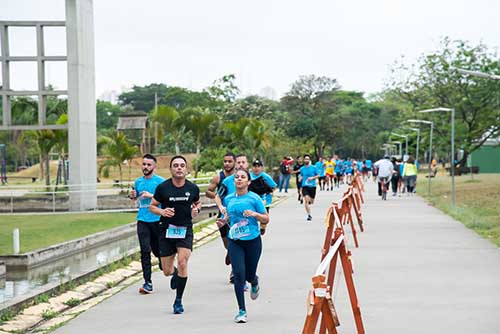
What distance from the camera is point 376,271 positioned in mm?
12641

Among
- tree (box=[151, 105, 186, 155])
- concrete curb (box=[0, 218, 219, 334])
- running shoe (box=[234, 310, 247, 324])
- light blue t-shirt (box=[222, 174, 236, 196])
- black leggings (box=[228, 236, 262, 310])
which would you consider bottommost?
concrete curb (box=[0, 218, 219, 334])

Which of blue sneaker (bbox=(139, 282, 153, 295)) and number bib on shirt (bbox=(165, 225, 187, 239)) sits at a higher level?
number bib on shirt (bbox=(165, 225, 187, 239))

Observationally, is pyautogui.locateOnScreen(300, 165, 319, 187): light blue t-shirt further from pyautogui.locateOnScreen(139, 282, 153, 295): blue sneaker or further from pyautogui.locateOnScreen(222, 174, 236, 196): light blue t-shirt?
pyautogui.locateOnScreen(139, 282, 153, 295): blue sneaker

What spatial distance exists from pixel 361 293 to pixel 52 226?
44.2 feet

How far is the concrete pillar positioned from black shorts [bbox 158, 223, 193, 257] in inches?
769

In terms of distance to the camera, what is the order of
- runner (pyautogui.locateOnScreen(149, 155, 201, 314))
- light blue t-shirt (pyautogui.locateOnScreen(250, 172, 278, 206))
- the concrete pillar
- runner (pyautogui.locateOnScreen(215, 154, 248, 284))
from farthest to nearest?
the concrete pillar → light blue t-shirt (pyautogui.locateOnScreen(250, 172, 278, 206)) → runner (pyautogui.locateOnScreen(215, 154, 248, 284)) → runner (pyautogui.locateOnScreen(149, 155, 201, 314))

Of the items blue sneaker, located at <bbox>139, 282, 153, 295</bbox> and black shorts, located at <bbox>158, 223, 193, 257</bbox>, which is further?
blue sneaker, located at <bbox>139, 282, 153, 295</bbox>

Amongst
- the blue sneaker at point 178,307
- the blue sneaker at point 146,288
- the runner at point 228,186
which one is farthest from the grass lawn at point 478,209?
the blue sneaker at point 178,307

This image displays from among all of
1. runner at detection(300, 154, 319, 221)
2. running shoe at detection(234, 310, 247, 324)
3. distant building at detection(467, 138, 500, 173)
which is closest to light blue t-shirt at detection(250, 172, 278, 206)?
running shoe at detection(234, 310, 247, 324)

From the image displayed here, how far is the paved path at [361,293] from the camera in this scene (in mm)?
8703

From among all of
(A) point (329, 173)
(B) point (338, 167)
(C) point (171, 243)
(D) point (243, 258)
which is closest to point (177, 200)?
(C) point (171, 243)

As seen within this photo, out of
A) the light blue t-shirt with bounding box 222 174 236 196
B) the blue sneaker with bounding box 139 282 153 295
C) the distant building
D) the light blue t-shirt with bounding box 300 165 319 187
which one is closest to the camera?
the blue sneaker with bounding box 139 282 153 295

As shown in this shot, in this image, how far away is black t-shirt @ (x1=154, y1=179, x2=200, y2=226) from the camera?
966 centimetres

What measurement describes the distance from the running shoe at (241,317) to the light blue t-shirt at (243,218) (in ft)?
2.75
